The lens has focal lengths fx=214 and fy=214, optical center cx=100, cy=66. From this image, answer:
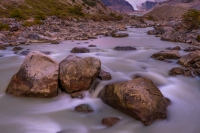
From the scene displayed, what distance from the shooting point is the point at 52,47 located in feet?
54.7

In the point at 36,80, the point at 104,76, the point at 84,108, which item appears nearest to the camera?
the point at 84,108

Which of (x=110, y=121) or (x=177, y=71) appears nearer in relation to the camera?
(x=110, y=121)

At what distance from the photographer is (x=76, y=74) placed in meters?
7.41

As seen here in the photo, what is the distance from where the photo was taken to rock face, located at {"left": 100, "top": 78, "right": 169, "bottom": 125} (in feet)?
19.1

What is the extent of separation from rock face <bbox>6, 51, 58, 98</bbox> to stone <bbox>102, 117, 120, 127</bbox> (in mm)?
2253

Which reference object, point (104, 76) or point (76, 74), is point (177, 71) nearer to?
point (104, 76)

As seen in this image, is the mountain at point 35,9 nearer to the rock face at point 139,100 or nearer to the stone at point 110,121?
the rock face at point 139,100

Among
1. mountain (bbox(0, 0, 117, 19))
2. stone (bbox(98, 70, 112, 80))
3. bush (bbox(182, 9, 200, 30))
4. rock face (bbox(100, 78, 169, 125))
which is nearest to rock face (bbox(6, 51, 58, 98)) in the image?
stone (bbox(98, 70, 112, 80))

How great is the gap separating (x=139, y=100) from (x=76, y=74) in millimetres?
2523

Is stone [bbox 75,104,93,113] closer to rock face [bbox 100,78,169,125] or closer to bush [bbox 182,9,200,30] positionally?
rock face [bbox 100,78,169,125]

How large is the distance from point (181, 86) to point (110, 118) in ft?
13.3

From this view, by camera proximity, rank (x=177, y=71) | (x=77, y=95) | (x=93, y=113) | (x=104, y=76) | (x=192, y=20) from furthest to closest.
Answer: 1. (x=192, y=20)
2. (x=177, y=71)
3. (x=104, y=76)
4. (x=77, y=95)
5. (x=93, y=113)

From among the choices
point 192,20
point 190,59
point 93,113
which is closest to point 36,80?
point 93,113

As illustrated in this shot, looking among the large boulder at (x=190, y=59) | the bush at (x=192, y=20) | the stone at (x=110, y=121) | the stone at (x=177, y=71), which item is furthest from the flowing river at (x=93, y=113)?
the bush at (x=192, y=20)
